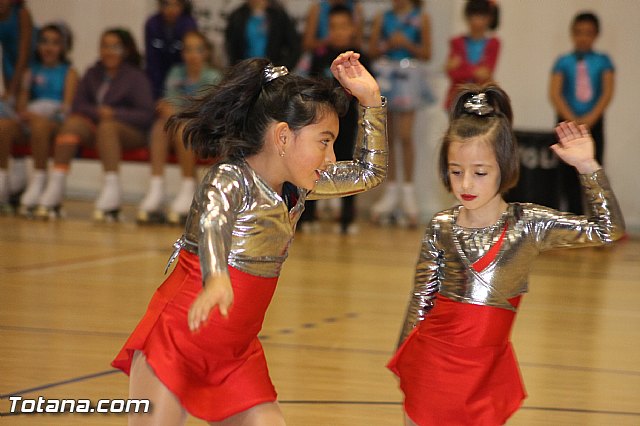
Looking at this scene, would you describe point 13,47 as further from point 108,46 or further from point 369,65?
point 369,65

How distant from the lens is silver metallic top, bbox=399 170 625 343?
9.50ft

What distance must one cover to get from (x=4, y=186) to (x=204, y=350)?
7.58 m

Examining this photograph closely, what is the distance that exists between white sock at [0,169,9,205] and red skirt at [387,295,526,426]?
7279mm

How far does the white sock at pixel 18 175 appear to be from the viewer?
33.1 ft

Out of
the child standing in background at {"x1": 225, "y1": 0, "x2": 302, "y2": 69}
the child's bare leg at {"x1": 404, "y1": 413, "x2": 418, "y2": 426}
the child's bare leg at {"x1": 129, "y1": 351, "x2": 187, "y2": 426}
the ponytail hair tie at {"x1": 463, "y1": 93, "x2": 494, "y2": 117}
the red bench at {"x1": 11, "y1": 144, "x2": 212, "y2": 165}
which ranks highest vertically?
the child standing in background at {"x1": 225, "y1": 0, "x2": 302, "y2": 69}

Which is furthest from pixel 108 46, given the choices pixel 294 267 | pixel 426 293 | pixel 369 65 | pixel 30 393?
pixel 426 293

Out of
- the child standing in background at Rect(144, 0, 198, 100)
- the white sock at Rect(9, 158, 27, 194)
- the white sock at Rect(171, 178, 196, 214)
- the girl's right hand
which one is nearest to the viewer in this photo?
the girl's right hand

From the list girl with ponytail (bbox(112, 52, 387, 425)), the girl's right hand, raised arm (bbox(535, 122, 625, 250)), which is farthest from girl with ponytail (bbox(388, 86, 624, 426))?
the girl's right hand

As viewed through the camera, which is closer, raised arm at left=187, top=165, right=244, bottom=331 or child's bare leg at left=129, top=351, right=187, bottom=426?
raised arm at left=187, top=165, right=244, bottom=331

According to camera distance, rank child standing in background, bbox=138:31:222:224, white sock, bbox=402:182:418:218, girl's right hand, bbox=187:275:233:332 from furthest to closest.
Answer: white sock, bbox=402:182:418:218 → child standing in background, bbox=138:31:222:224 → girl's right hand, bbox=187:275:233:332

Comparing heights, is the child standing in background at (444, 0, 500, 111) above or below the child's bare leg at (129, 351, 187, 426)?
above

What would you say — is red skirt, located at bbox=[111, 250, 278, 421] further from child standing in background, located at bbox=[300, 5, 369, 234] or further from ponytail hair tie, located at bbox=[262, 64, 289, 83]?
child standing in background, located at bbox=[300, 5, 369, 234]

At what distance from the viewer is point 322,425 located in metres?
3.55

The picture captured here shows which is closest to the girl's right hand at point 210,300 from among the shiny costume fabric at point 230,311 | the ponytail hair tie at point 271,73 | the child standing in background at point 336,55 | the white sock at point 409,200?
the shiny costume fabric at point 230,311
